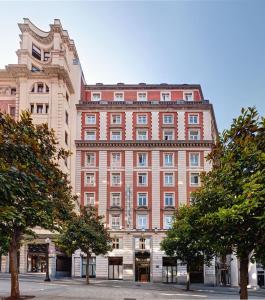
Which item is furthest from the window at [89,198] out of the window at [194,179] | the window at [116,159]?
the window at [194,179]

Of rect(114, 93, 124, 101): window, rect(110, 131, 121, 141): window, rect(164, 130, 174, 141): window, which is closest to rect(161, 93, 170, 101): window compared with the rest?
rect(164, 130, 174, 141): window

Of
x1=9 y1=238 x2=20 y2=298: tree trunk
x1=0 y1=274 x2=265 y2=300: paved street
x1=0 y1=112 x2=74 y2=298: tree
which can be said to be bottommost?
x1=0 y1=274 x2=265 y2=300: paved street

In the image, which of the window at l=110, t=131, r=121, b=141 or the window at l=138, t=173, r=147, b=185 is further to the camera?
the window at l=110, t=131, r=121, b=141

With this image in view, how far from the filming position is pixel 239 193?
1644 centimetres

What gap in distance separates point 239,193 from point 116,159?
50.1m

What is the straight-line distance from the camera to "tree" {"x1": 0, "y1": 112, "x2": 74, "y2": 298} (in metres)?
14.1

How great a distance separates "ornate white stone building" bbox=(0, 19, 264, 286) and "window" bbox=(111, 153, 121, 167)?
14 cm

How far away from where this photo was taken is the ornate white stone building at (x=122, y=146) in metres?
61.2

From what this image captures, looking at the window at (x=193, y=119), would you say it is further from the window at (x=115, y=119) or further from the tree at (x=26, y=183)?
the tree at (x=26, y=183)

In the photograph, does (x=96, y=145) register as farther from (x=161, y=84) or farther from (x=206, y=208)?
(x=206, y=208)

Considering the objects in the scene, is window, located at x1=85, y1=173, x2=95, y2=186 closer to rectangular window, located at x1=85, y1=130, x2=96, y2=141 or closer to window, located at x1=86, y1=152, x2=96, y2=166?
window, located at x1=86, y1=152, x2=96, y2=166

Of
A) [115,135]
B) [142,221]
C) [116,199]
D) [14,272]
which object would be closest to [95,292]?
[14,272]

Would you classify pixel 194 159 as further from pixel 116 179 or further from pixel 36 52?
pixel 36 52

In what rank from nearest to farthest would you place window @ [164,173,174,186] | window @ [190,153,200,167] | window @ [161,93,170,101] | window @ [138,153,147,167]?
window @ [164,173,174,186] < window @ [190,153,200,167] < window @ [138,153,147,167] < window @ [161,93,170,101]
